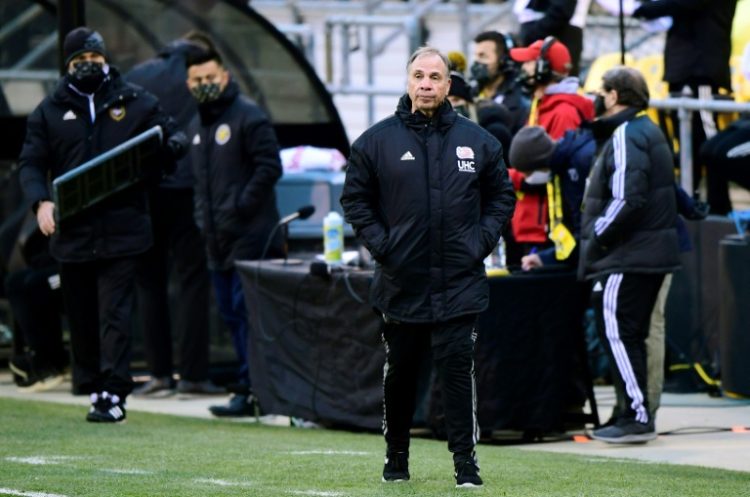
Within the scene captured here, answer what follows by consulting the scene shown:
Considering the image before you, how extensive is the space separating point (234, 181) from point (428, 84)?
4394 mm

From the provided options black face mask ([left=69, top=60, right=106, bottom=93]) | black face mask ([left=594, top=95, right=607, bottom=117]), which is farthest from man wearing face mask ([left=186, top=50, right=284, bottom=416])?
black face mask ([left=594, top=95, right=607, bottom=117])

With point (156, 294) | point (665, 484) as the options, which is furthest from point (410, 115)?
point (156, 294)

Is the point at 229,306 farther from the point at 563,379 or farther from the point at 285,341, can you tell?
the point at 563,379

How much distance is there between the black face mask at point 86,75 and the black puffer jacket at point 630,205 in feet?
9.96

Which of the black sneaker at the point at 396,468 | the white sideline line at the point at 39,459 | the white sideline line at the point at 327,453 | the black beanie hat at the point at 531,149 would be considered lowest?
the white sideline line at the point at 327,453

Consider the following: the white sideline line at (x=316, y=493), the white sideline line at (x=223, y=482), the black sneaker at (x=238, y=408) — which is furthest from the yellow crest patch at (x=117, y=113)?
the white sideline line at (x=316, y=493)

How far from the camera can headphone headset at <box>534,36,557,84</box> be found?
12.0 meters

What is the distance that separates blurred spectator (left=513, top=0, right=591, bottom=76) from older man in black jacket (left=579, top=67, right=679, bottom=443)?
3.40m

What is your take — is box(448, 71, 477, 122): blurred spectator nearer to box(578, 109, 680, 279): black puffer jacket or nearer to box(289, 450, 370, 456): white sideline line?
box(578, 109, 680, 279): black puffer jacket

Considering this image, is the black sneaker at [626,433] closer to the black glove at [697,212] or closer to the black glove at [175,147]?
the black glove at [697,212]

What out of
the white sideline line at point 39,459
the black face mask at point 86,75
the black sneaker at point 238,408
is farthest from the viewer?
the black sneaker at point 238,408

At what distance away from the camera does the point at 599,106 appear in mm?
11375

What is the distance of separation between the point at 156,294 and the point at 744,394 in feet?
13.6

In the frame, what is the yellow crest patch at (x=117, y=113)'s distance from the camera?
40.1 feet
